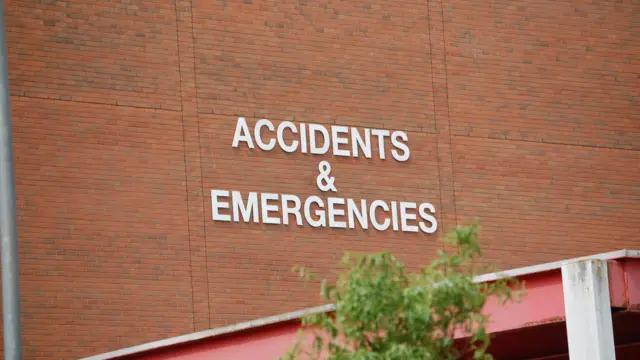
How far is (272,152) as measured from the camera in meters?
24.5

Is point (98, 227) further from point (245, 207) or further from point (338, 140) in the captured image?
point (338, 140)

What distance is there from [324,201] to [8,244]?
445 inches

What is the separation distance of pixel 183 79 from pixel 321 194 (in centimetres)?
293

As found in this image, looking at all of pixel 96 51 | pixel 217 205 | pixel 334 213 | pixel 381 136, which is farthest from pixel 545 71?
pixel 96 51

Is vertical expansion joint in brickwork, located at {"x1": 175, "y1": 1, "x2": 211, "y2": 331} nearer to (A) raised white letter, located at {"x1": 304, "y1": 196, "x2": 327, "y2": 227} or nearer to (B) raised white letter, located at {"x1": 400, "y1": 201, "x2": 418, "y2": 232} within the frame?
(A) raised white letter, located at {"x1": 304, "y1": 196, "x2": 327, "y2": 227}

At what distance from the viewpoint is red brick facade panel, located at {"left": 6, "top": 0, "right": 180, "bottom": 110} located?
22.9 metres

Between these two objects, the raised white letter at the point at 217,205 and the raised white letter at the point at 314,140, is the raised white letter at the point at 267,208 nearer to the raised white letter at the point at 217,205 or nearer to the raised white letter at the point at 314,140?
the raised white letter at the point at 217,205

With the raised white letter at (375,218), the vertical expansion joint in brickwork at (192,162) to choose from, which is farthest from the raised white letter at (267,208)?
the raised white letter at (375,218)

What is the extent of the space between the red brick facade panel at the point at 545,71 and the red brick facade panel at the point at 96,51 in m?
5.20

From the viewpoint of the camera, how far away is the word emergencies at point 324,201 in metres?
24.1

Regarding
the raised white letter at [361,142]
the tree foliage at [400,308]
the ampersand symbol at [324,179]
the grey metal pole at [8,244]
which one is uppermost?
the raised white letter at [361,142]

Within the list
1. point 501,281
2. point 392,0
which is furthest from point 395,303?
point 392,0

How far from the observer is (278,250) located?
2420 centimetres

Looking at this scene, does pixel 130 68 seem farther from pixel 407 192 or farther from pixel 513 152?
pixel 513 152
